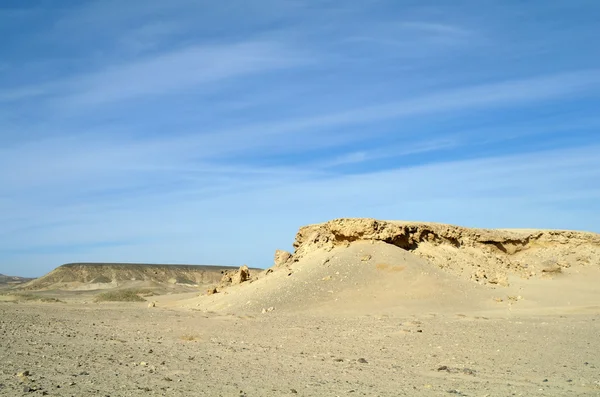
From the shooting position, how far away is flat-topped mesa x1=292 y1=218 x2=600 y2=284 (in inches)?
1103

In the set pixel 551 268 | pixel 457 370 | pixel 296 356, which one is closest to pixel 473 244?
pixel 551 268

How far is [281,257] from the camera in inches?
1275

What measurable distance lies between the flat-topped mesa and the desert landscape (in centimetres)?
8

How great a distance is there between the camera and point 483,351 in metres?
13.2

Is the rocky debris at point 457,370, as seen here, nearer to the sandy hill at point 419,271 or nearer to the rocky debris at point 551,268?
the sandy hill at point 419,271

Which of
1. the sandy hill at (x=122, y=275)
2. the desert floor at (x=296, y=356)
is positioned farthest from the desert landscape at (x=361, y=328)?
the sandy hill at (x=122, y=275)

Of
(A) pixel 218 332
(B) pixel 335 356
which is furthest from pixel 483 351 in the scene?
(A) pixel 218 332

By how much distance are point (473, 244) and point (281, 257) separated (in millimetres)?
10166

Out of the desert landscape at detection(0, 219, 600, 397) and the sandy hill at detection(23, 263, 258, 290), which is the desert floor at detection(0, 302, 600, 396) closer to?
the desert landscape at detection(0, 219, 600, 397)

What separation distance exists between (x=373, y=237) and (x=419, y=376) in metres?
17.4

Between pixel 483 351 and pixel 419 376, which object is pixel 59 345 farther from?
pixel 483 351

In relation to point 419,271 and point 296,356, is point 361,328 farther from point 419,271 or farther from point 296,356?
point 419,271

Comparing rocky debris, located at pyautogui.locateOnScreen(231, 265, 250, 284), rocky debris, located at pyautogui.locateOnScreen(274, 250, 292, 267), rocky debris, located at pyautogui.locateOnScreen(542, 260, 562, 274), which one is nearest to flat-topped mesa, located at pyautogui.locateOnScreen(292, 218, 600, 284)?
rocky debris, located at pyautogui.locateOnScreen(542, 260, 562, 274)

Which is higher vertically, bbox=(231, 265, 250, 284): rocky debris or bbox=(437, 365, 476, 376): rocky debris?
bbox=(231, 265, 250, 284): rocky debris
